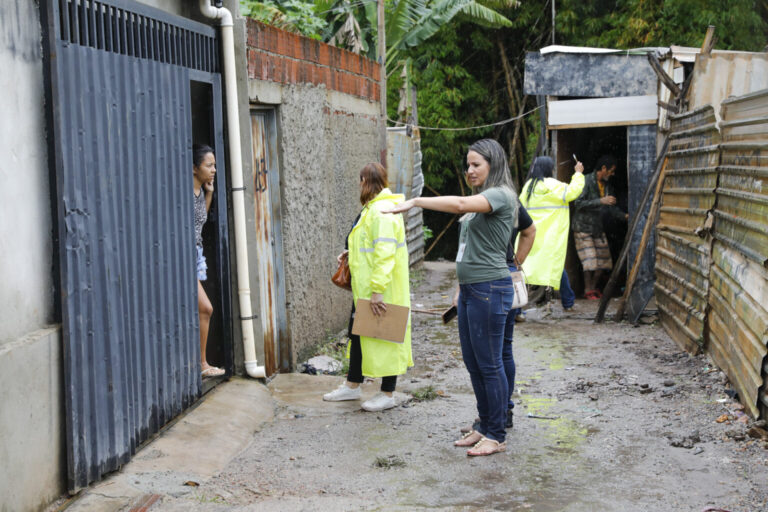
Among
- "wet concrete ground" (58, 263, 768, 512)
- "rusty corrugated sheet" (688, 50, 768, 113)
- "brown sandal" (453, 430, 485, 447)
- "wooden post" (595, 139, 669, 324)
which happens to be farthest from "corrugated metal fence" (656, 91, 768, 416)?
"brown sandal" (453, 430, 485, 447)

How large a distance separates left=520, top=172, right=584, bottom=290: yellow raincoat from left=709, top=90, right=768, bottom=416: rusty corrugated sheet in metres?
2.67

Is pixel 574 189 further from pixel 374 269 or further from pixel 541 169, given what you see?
pixel 374 269

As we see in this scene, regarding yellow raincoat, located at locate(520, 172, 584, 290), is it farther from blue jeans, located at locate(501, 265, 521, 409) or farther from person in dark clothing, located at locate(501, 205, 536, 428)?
blue jeans, located at locate(501, 265, 521, 409)

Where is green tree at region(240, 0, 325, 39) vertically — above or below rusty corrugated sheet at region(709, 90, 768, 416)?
above

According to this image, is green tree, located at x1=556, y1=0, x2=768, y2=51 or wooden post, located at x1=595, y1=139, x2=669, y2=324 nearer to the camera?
wooden post, located at x1=595, y1=139, x2=669, y2=324

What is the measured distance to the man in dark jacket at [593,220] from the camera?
11.3 m

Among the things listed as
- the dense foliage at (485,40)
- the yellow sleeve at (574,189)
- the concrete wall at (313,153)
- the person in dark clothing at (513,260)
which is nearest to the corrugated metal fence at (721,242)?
the yellow sleeve at (574,189)

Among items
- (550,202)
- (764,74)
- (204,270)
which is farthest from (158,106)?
(764,74)

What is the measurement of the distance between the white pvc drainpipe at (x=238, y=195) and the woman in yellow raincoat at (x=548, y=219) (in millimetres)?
4546

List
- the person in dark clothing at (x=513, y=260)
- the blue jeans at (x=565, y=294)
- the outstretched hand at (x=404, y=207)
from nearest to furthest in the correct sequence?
1. the outstretched hand at (x=404, y=207)
2. the person in dark clothing at (x=513, y=260)
3. the blue jeans at (x=565, y=294)

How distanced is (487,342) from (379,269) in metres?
1.15

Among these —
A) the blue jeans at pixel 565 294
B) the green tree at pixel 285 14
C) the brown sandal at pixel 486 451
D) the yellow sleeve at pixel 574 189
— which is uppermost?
the green tree at pixel 285 14

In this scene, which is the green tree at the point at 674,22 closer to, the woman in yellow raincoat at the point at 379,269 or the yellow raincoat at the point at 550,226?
the yellow raincoat at the point at 550,226

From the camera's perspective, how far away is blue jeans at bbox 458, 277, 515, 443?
5160 mm
